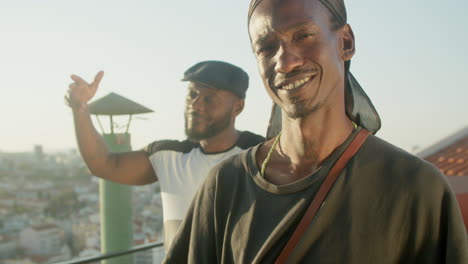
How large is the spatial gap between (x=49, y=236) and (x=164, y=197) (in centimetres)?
679

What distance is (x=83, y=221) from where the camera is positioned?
9.80 m

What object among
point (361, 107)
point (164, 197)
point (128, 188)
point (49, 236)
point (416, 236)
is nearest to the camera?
point (416, 236)

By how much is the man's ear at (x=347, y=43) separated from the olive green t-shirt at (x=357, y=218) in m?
0.23

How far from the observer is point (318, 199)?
1.14 m

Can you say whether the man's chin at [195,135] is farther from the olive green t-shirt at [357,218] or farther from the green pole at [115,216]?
the green pole at [115,216]

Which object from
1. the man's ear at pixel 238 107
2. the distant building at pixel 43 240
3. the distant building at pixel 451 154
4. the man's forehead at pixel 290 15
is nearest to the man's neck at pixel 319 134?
the man's forehead at pixel 290 15

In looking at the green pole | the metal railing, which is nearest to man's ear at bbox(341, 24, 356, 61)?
the metal railing

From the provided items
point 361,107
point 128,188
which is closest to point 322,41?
point 361,107

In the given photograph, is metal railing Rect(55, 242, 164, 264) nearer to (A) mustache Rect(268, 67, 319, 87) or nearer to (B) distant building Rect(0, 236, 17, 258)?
(A) mustache Rect(268, 67, 319, 87)

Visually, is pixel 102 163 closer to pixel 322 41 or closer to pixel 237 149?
pixel 237 149

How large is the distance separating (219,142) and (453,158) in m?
10.5

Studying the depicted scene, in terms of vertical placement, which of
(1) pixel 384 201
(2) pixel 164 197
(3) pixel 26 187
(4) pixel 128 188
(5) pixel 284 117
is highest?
(5) pixel 284 117

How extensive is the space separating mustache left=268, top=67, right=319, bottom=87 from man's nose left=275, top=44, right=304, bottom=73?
0.01 meters

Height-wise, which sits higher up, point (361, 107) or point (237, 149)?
point (361, 107)
